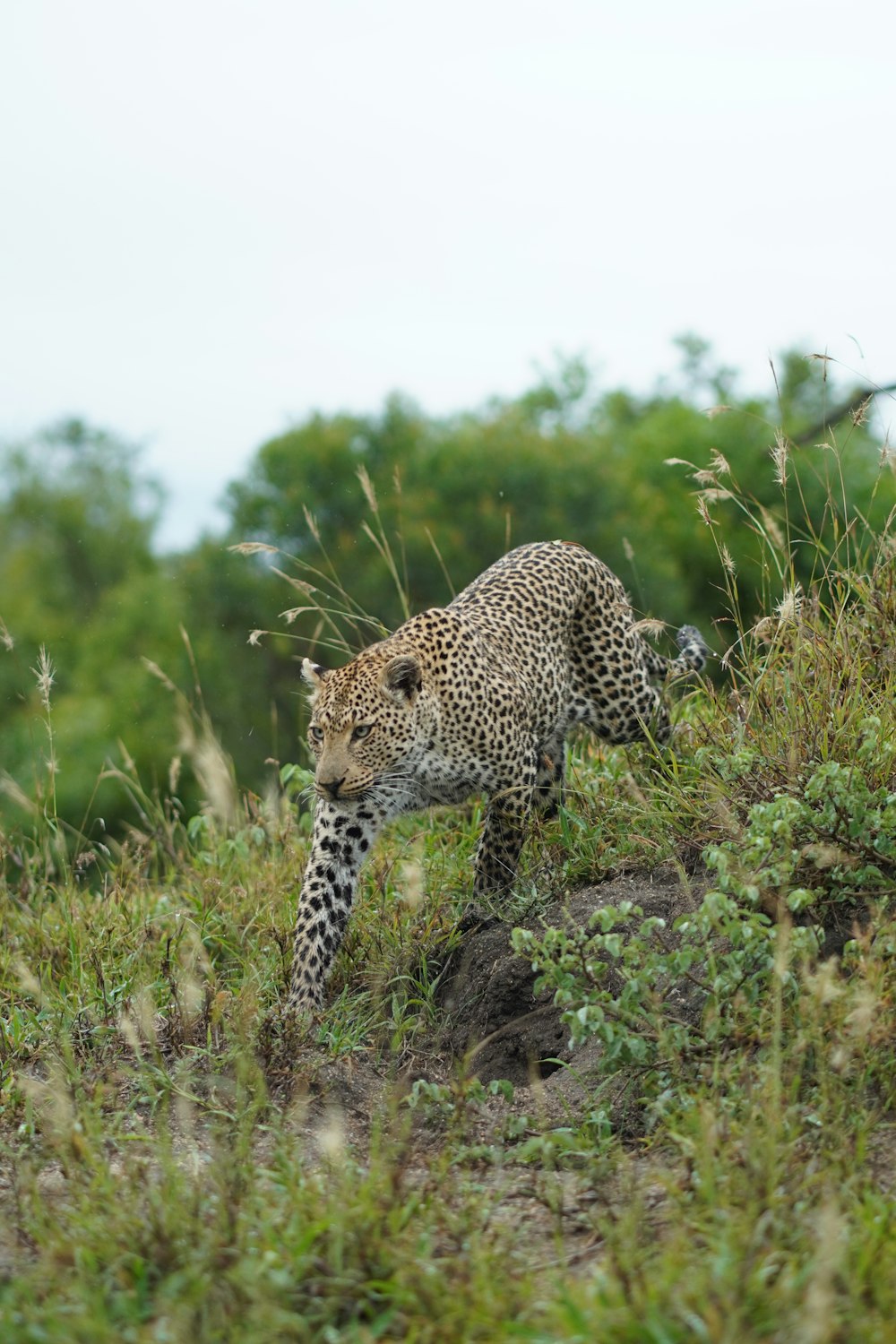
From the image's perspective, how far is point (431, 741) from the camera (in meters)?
6.12

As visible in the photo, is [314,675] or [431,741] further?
[314,675]

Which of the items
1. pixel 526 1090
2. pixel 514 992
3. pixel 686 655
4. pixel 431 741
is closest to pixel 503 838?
pixel 431 741

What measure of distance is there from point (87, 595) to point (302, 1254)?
4433cm

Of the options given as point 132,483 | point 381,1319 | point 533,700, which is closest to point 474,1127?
point 381,1319

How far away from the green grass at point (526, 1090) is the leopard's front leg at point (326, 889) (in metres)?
0.17

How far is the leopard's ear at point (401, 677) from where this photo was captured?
19.7 ft

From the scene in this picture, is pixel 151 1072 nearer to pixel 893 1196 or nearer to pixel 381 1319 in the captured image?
pixel 381 1319

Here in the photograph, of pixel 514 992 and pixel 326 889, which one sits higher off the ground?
pixel 326 889

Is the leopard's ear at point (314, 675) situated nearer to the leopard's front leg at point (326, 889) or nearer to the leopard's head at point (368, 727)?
the leopard's head at point (368, 727)

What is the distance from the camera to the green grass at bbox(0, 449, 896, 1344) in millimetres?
3141

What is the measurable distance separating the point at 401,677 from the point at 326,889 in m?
0.93

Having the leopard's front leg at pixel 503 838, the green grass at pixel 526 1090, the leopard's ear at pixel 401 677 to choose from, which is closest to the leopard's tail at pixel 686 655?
the green grass at pixel 526 1090

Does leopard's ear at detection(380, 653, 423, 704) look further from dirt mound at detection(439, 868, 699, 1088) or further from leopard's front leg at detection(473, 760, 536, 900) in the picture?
dirt mound at detection(439, 868, 699, 1088)

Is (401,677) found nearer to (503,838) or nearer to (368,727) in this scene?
(368,727)
